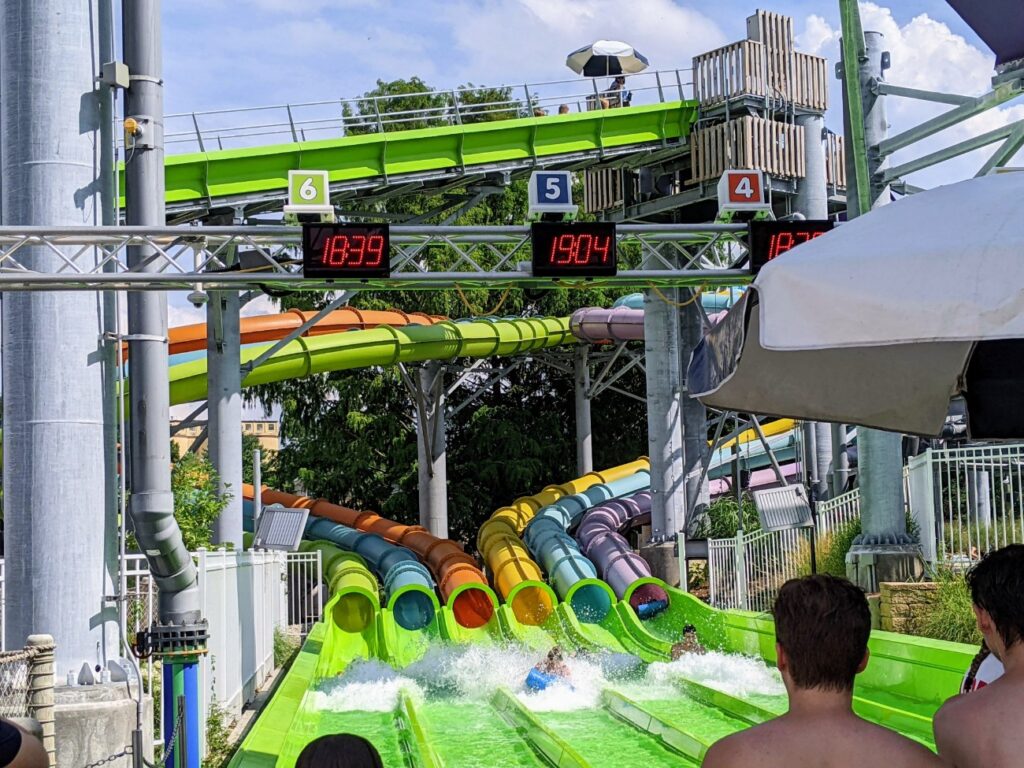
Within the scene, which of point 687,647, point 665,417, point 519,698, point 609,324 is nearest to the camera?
point 519,698

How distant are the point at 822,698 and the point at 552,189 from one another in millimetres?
9281

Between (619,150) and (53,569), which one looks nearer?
(53,569)

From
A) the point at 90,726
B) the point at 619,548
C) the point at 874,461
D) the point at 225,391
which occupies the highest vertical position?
the point at 225,391

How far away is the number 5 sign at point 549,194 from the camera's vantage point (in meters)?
11.6

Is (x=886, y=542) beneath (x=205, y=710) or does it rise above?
above

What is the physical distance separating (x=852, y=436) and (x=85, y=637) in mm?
18344

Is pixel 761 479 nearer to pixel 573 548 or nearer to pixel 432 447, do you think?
pixel 573 548

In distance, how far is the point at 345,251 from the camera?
1131 centimetres

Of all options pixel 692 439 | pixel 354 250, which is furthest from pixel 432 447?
pixel 354 250

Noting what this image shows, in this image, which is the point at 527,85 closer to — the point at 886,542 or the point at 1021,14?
the point at 886,542

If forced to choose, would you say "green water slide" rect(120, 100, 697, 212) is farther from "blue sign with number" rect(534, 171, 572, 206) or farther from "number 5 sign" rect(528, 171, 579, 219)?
"blue sign with number" rect(534, 171, 572, 206)

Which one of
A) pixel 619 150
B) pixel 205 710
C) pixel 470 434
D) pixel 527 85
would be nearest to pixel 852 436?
pixel 619 150

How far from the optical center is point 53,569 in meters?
9.00

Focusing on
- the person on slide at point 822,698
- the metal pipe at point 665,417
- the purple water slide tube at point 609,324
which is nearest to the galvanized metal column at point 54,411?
the person on slide at point 822,698
